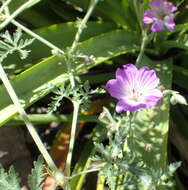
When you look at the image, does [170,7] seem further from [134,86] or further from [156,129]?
[156,129]

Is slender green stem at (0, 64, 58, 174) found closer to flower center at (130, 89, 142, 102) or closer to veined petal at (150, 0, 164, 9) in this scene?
flower center at (130, 89, 142, 102)

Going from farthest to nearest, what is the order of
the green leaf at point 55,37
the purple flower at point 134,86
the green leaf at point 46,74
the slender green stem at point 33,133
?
the green leaf at point 55,37
the green leaf at point 46,74
the purple flower at point 134,86
the slender green stem at point 33,133

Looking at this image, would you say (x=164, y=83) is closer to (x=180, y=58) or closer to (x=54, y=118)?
(x=180, y=58)

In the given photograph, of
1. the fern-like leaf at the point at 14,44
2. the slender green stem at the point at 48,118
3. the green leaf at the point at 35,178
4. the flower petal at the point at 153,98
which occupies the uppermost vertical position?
the fern-like leaf at the point at 14,44

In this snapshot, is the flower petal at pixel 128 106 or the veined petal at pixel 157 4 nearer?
the flower petal at pixel 128 106

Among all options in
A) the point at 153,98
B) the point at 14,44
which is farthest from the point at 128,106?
the point at 14,44

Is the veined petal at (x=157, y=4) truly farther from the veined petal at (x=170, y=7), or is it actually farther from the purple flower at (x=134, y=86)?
the purple flower at (x=134, y=86)

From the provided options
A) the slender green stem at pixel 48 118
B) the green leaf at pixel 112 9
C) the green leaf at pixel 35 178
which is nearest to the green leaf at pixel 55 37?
the green leaf at pixel 112 9
